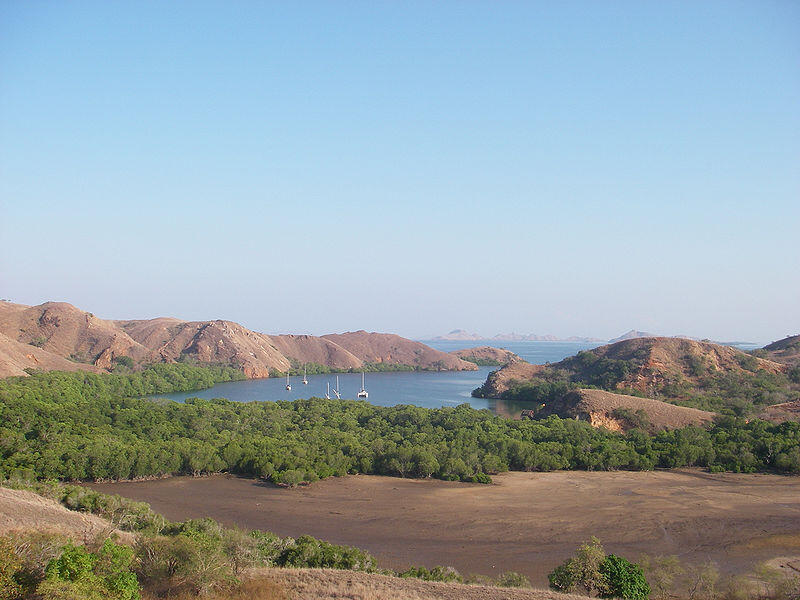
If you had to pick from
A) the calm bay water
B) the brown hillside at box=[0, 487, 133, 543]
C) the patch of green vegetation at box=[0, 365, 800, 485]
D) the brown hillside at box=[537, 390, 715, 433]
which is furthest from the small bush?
the calm bay water

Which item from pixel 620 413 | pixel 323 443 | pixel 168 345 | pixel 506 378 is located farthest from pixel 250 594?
pixel 168 345

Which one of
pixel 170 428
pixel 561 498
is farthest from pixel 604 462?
pixel 170 428

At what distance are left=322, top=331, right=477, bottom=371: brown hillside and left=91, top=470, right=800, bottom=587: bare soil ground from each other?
10255 centimetres

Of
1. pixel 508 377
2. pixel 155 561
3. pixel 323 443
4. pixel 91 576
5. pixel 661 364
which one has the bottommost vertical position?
pixel 323 443

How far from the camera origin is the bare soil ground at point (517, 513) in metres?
24.3

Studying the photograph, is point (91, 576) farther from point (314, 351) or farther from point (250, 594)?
point (314, 351)

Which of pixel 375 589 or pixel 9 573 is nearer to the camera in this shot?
pixel 9 573

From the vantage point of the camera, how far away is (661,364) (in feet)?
241

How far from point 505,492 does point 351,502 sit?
8193 mm

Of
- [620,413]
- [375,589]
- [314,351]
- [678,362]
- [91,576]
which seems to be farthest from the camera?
[314,351]

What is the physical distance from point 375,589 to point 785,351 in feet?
305

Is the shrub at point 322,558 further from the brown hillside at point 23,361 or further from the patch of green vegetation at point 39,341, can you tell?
the patch of green vegetation at point 39,341

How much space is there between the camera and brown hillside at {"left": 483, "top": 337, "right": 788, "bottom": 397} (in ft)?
234

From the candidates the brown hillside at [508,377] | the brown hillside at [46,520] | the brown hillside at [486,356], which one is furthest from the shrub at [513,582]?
the brown hillside at [486,356]
